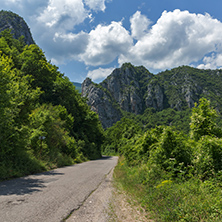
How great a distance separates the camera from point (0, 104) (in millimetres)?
9594

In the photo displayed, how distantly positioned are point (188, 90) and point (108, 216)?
7245 inches

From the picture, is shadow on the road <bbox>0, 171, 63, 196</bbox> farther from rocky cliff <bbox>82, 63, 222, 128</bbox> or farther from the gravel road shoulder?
rocky cliff <bbox>82, 63, 222, 128</bbox>

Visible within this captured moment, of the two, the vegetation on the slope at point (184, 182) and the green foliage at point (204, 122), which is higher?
the green foliage at point (204, 122)

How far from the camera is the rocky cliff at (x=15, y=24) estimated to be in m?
82.9

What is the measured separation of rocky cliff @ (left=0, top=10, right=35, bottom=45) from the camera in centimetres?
8291

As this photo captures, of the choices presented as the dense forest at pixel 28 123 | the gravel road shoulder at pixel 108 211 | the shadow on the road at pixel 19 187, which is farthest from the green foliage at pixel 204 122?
the dense forest at pixel 28 123

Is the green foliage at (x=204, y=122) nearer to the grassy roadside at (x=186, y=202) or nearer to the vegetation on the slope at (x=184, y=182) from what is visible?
the vegetation on the slope at (x=184, y=182)

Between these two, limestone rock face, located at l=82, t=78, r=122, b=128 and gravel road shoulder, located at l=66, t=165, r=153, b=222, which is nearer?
gravel road shoulder, located at l=66, t=165, r=153, b=222

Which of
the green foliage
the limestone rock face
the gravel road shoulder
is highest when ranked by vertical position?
the limestone rock face

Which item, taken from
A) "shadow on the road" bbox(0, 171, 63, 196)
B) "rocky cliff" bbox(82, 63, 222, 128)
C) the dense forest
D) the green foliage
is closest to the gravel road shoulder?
"shadow on the road" bbox(0, 171, 63, 196)

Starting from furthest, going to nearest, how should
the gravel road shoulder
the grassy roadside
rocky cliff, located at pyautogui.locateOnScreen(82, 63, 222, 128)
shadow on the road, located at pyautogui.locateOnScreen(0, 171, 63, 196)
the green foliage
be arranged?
rocky cliff, located at pyautogui.locateOnScreen(82, 63, 222, 128), the green foliage, shadow on the road, located at pyautogui.locateOnScreen(0, 171, 63, 196), the gravel road shoulder, the grassy roadside

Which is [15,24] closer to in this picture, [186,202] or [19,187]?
[19,187]

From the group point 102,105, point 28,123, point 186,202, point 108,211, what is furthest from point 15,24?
point 186,202

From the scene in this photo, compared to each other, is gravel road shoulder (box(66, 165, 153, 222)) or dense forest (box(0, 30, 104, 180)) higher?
dense forest (box(0, 30, 104, 180))
